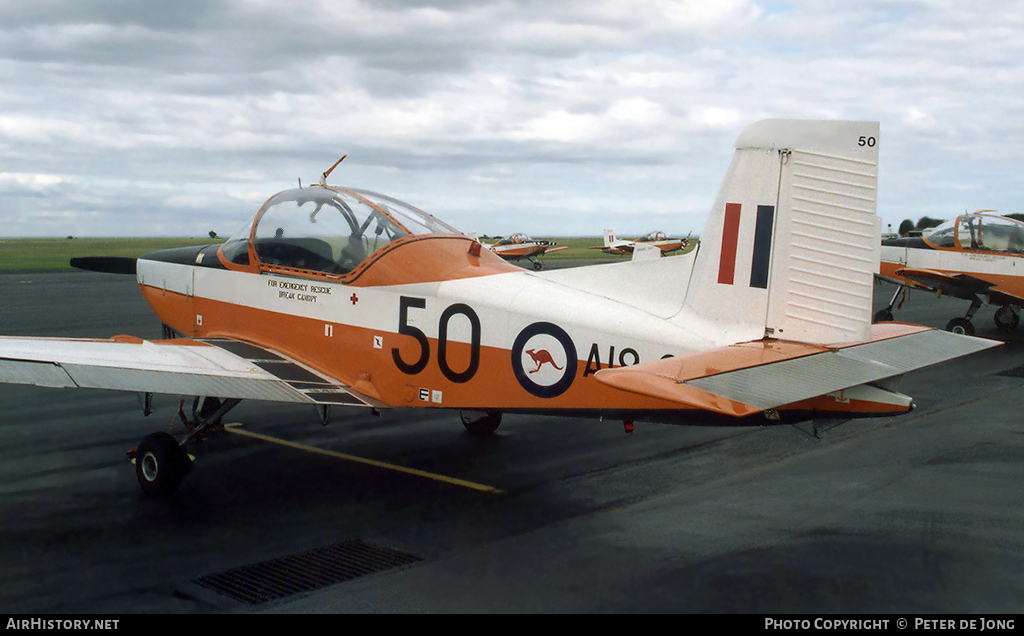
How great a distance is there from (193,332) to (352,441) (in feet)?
6.95

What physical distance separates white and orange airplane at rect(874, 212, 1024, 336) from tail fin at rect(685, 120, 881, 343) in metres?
13.5

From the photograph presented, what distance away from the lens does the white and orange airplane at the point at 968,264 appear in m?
18.3

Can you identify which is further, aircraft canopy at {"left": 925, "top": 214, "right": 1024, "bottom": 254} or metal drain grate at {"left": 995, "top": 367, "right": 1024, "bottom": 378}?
aircraft canopy at {"left": 925, "top": 214, "right": 1024, "bottom": 254}

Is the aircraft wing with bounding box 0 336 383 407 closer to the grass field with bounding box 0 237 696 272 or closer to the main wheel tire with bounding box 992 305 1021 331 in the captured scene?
the grass field with bounding box 0 237 696 272

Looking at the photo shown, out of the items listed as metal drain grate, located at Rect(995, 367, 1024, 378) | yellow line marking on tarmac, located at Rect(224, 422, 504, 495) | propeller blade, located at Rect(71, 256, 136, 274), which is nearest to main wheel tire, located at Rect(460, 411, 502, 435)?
yellow line marking on tarmac, located at Rect(224, 422, 504, 495)

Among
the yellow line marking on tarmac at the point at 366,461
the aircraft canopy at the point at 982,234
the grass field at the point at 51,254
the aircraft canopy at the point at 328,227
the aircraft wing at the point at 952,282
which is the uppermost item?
the aircraft canopy at the point at 982,234

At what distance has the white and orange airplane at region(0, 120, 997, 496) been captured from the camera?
553 cm

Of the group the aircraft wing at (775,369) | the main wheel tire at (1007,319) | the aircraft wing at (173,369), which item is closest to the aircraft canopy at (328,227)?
the aircraft wing at (173,369)

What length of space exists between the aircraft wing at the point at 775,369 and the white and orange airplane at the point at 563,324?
0.06 feet

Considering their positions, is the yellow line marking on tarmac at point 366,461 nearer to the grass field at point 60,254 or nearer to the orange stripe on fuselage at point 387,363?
the orange stripe on fuselage at point 387,363

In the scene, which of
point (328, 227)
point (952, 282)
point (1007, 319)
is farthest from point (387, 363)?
point (1007, 319)
